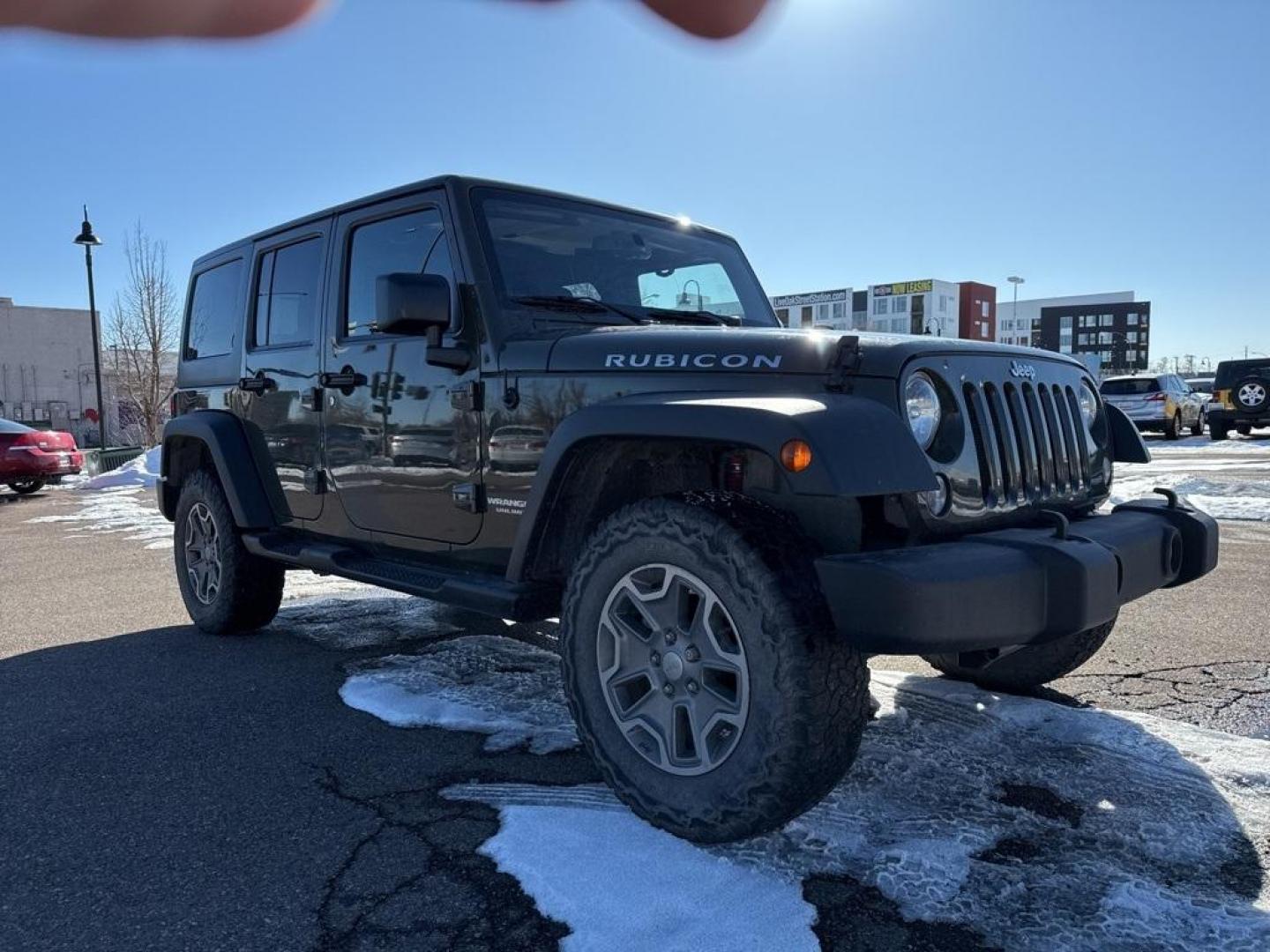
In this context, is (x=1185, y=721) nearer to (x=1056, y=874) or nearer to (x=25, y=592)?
(x=1056, y=874)

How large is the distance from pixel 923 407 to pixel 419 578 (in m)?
1.89

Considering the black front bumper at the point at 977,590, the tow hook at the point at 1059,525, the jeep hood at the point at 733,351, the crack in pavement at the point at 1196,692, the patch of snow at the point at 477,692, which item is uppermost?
the jeep hood at the point at 733,351

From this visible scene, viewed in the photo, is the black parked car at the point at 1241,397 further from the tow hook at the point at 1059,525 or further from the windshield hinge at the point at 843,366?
the windshield hinge at the point at 843,366

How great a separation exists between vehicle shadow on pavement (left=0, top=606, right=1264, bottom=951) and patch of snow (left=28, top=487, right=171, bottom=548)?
5744 millimetres

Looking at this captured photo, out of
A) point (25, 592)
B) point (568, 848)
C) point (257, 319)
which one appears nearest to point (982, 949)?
point (568, 848)

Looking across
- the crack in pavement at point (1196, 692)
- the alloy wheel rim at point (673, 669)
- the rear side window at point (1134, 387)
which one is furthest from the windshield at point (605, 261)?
the rear side window at point (1134, 387)

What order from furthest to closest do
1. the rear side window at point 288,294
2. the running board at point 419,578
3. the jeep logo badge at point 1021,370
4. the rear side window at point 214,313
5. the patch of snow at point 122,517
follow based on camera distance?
the patch of snow at point 122,517, the rear side window at point 214,313, the rear side window at point 288,294, the running board at point 419,578, the jeep logo badge at point 1021,370

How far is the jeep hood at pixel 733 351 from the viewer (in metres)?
2.54

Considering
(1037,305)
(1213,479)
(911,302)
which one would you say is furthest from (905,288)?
(1213,479)

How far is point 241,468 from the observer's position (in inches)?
178

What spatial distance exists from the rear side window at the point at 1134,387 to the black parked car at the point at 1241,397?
1.41 meters

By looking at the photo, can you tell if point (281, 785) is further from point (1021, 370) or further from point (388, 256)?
point (1021, 370)

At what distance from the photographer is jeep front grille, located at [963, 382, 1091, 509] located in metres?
2.66

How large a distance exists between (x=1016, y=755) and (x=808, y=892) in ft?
3.85
